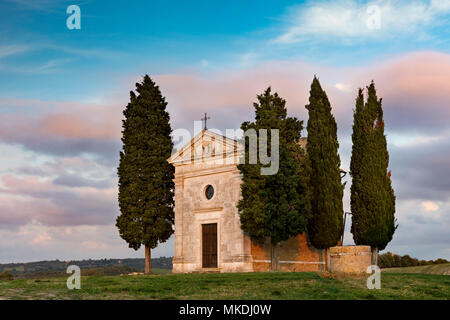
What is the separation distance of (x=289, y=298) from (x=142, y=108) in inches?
903

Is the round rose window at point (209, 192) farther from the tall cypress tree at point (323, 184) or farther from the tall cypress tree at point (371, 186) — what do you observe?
the tall cypress tree at point (371, 186)

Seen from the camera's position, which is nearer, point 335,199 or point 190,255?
point 335,199

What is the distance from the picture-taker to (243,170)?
95.7 feet

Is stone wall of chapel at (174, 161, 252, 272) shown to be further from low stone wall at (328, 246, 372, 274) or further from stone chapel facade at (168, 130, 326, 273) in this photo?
low stone wall at (328, 246, 372, 274)

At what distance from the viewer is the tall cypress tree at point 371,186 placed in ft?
100

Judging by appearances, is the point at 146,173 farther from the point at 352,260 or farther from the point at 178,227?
the point at 352,260

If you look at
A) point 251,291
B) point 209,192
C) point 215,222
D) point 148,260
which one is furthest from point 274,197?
point 251,291

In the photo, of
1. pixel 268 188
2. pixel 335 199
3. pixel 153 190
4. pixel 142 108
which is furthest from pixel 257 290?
pixel 142 108

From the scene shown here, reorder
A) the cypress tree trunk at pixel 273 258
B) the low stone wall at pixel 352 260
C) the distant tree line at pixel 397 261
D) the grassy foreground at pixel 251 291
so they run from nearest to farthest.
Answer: the grassy foreground at pixel 251 291 → the low stone wall at pixel 352 260 → the cypress tree trunk at pixel 273 258 → the distant tree line at pixel 397 261

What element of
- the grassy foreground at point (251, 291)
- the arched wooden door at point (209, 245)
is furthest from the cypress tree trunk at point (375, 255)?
the grassy foreground at point (251, 291)

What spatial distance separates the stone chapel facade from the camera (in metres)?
30.1

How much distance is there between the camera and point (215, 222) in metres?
31.4

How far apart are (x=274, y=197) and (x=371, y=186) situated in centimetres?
624
